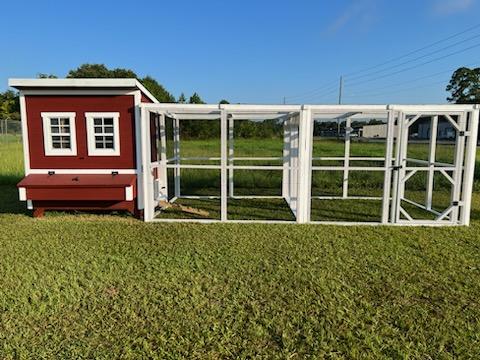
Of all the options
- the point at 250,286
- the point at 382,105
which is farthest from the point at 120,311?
the point at 382,105

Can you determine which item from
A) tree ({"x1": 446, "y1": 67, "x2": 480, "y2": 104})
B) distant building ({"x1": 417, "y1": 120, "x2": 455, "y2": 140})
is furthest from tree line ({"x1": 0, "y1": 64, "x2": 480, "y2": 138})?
distant building ({"x1": 417, "y1": 120, "x2": 455, "y2": 140})

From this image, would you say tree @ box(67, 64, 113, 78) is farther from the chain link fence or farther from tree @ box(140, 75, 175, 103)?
the chain link fence

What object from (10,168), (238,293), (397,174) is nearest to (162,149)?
(397,174)

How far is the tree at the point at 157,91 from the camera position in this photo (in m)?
41.7

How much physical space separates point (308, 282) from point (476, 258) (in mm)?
2806

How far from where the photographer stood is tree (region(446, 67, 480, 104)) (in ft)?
208

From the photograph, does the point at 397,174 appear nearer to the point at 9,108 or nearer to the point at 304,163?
the point at 304,163

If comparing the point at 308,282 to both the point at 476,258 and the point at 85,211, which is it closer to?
the point at 476,258

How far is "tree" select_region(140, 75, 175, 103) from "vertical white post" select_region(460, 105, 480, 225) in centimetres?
3797

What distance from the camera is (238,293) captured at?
12.5 ft

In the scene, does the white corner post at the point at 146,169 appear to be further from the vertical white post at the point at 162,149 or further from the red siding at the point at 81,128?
the vertical white post at the point at 162,149

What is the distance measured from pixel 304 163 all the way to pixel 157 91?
3972cm

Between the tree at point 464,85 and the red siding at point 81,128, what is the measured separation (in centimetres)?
7053

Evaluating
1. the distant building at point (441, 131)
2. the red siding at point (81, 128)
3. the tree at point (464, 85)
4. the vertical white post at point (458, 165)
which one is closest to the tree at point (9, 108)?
the red siding at point (81, 128)
